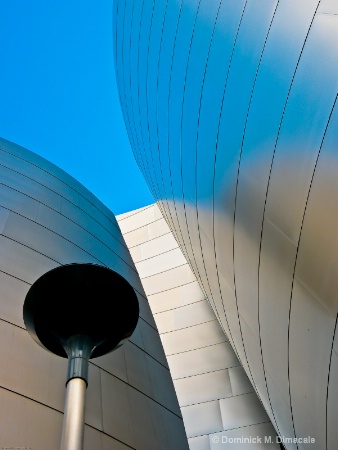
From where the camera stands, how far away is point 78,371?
2.74m

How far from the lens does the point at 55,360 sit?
6.34 meters

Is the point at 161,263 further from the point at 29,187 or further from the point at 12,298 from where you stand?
the point at 12,298

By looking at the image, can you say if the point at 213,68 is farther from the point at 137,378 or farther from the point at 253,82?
the point at 137,378

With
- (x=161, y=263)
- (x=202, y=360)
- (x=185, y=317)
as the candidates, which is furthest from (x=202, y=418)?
(x=161, y=263)

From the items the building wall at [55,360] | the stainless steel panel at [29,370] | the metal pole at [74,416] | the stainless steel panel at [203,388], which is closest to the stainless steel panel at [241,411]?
the stainless steel panel at [203,388]

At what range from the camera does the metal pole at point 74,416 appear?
2.31 meters

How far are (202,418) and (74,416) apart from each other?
32.7 feet

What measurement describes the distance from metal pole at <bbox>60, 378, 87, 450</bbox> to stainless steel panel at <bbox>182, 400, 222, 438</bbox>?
953 centimetres

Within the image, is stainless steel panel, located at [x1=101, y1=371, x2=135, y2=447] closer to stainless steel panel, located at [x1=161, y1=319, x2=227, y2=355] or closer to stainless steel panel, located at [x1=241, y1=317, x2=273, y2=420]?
stainless steel panel, located at [x1=241, y1=317, x2=273, y2=420]

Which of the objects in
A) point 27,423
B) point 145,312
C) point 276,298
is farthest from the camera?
point 145,312

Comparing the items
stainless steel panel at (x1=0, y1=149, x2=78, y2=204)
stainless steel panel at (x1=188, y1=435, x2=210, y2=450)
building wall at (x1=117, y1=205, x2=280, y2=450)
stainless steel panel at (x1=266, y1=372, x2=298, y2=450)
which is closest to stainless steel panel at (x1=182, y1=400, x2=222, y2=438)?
building wall at (x1=117, y1=205, x2=280, y2=450)

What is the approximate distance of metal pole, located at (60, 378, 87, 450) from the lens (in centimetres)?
231

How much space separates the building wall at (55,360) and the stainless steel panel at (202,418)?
3161mm

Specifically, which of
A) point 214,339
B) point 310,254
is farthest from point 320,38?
point 214,339
